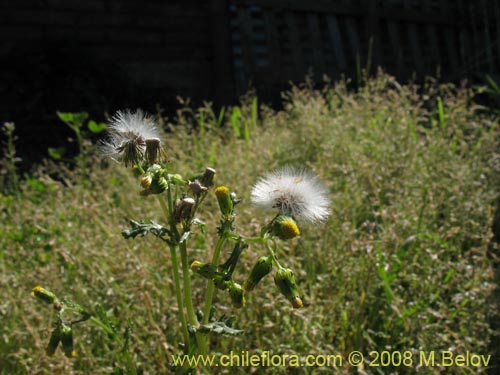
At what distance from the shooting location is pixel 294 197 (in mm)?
1229

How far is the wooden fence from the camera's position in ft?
19.7

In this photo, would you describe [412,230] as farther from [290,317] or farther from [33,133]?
[33,133]

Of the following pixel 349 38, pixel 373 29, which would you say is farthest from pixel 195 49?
pixel 373 29

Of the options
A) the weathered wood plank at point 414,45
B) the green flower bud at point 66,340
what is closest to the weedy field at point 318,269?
the green flower bud at point 66,340

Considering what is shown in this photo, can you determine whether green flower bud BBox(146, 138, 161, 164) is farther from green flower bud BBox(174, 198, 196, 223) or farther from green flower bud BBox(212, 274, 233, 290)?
green flower bud BBox(212, 274, 233, 290)

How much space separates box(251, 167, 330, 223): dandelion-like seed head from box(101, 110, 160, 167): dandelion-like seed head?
236mm

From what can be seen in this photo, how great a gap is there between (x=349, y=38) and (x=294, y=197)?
5.63 meters

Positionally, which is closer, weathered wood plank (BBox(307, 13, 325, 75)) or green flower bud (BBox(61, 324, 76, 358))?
green flower bud (BBox(61, 324, 76, 358))

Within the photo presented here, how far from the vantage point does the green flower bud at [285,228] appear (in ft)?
3.72

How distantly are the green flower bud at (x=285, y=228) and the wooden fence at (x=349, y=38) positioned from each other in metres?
4.55

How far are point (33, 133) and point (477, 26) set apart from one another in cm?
523

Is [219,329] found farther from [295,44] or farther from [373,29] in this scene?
[373,29]

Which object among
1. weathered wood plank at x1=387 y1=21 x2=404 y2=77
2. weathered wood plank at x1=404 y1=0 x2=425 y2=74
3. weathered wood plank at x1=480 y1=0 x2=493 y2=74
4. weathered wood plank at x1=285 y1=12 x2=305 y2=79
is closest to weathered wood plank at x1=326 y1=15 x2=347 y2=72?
weathered wood plank at x1=285 y1=12 x2=305 y2=79

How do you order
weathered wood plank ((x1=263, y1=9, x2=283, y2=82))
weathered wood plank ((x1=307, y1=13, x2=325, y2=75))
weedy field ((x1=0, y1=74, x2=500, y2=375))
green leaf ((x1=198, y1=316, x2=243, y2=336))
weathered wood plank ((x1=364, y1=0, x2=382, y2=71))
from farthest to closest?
weathered wood plank ((x1=364, y1=0, x2=382, y2=71)) < weathered wood plank ((x1=307, y1=13, x2=325, y2=75)) < weathered wood plank ((x1=263, y1=9, x2=283, y2=82)) < weedy field ((x1=0, y1=74, x2=500, y2=375)) < green leaf ((x1=198, y1=316, x2=243, y2=336))
